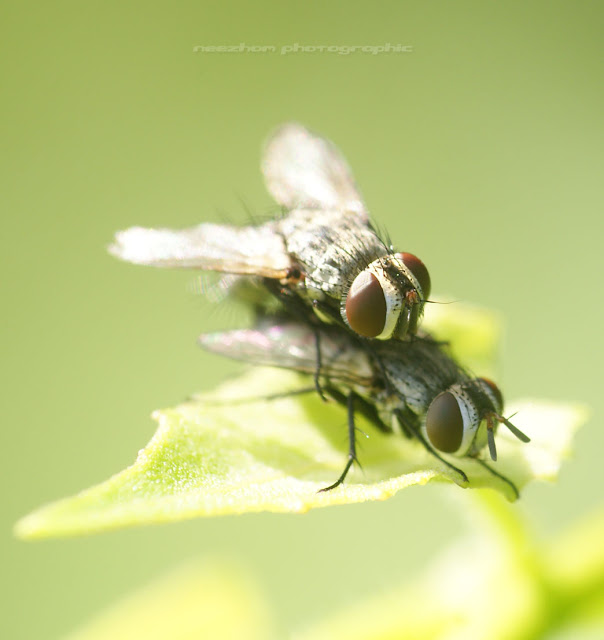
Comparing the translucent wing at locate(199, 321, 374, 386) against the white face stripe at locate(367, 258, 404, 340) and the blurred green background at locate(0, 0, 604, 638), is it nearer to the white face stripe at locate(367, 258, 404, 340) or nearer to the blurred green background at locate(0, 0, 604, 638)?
the white face stripe at locate(367, 258, 404, 340)

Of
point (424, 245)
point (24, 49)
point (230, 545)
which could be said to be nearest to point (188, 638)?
point (230, 545)

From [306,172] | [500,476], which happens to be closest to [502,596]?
[500,476]

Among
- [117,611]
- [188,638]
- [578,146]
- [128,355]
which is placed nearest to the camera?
[188,638]

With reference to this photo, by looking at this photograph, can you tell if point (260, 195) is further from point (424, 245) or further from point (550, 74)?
point (550, 74)

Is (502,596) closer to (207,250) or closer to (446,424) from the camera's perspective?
(446,424)

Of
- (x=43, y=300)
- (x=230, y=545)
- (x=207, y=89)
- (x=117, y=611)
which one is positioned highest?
(x=207, y=89)

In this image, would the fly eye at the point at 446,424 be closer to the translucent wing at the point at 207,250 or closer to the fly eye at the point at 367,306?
the fly eye at the point at 367,306
